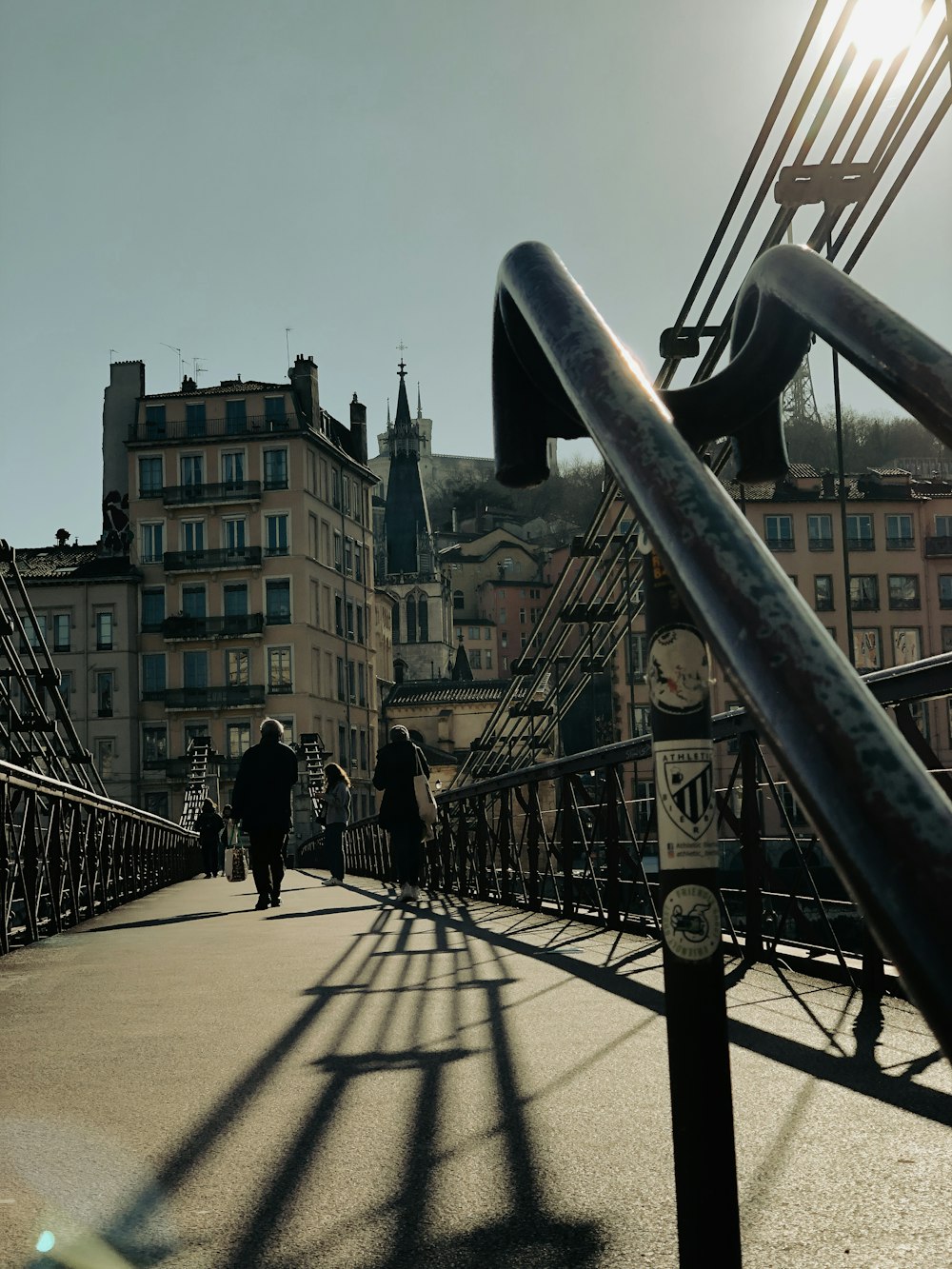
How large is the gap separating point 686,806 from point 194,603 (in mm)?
75024

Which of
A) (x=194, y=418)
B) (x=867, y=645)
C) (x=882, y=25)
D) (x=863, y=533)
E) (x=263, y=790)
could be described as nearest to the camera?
(x=882, y=25)

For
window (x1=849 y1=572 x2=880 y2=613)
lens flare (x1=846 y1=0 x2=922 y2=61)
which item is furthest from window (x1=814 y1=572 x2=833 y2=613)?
lens flare (x1=846 y1=0 x2=922 y2=61)

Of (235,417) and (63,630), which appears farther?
(235,417)

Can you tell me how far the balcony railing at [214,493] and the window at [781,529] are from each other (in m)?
23.6

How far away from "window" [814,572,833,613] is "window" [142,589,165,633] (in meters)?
30.2

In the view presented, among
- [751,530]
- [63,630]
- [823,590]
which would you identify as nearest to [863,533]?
[823,590]

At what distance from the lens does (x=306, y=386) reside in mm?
78688

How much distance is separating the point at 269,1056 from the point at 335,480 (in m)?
76.5

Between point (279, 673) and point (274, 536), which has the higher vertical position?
point (274, 536)

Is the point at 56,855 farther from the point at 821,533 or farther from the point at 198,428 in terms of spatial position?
the point at 198,428

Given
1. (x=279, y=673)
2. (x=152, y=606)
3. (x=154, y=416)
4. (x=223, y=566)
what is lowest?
(x=279, y=673)

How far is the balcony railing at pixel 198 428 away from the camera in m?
75.9

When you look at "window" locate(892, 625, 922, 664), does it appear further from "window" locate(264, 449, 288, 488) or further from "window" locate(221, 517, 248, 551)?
"window" locate(221, 517, 248, 551)

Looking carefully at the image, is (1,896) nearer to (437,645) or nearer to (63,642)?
(63,642)
